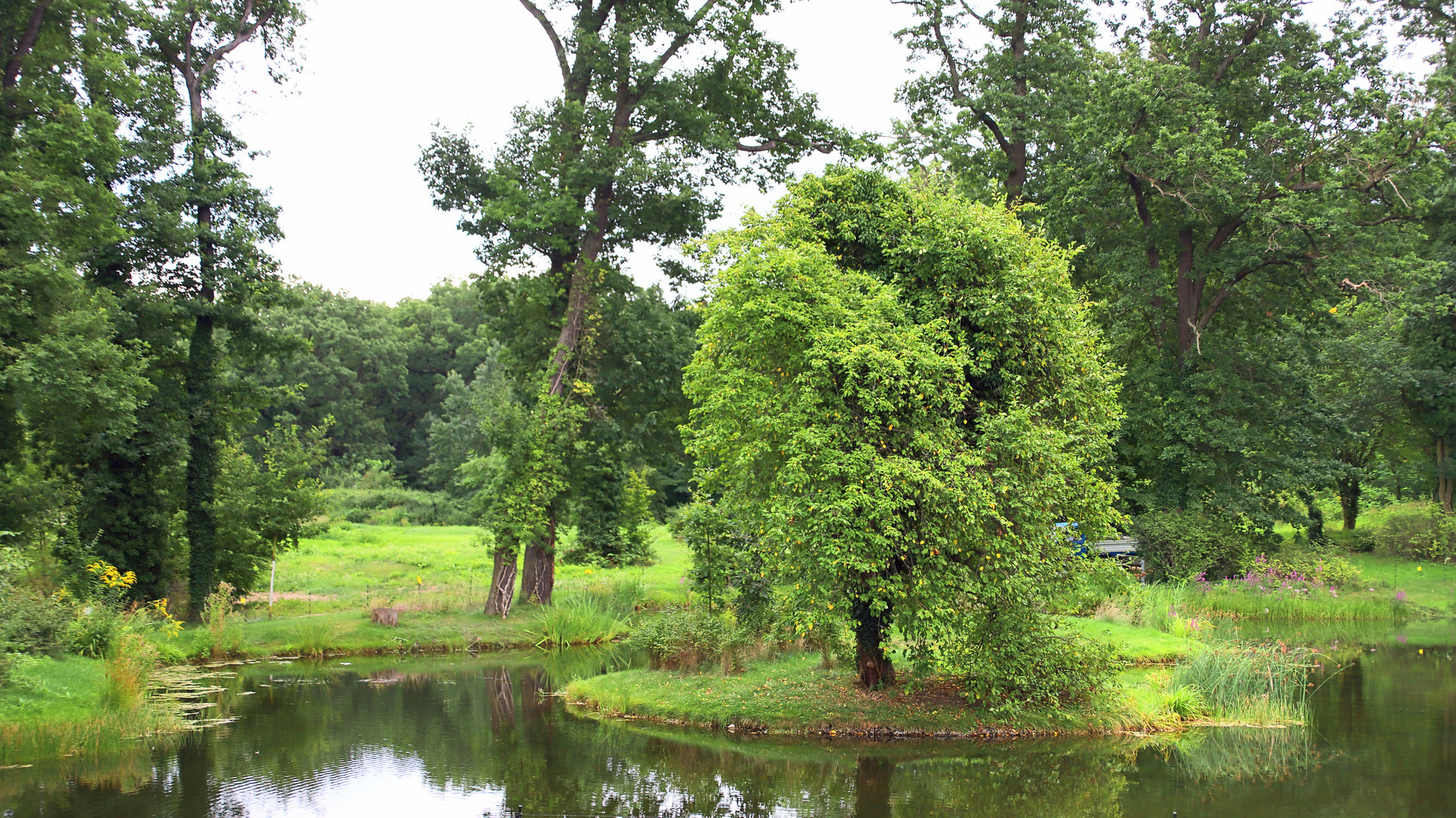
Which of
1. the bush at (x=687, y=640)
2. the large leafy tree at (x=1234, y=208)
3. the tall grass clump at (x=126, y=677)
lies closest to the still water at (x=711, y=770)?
the tall grass clump at (x=126, y=677)

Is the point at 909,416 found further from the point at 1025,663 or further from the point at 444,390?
the point at 444,390

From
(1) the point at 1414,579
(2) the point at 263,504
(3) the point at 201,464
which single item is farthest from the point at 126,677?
(1) the point at 1414,579

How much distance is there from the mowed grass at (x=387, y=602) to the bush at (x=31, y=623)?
10.7ft

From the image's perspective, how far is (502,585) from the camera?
23.3 m

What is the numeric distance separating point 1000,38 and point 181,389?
25.0 metres

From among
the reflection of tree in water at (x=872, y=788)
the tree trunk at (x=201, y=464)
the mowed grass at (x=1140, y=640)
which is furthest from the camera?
the tree trunk at (x=201, y=464)

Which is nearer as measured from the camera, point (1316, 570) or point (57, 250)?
point (57, 250)

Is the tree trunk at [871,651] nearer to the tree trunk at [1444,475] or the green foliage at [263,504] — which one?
the green foliage at [263,504]

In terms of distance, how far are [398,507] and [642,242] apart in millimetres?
33342

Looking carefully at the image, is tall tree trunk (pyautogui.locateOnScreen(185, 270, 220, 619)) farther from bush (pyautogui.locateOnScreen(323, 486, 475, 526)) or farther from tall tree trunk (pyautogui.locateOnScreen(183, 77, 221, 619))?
bush (pyautogui.locateOnScreen(323, 486, 475, 526))

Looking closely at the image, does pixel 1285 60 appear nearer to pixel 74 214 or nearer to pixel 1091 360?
pixel 1091 360

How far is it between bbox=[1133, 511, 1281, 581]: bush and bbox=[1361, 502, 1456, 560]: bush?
5854mm

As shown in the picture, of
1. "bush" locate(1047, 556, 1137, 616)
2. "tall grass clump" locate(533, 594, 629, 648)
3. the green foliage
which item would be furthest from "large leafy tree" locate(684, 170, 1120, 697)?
the green foliage

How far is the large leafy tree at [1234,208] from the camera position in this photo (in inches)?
968
